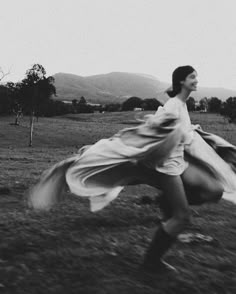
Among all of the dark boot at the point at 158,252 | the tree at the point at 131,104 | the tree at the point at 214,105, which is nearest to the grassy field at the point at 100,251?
the dark boot at the point at 158,252

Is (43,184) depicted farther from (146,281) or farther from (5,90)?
(5,90)

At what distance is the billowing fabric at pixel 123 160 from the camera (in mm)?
4742

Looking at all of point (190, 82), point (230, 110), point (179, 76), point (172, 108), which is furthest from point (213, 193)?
point (230, 110)

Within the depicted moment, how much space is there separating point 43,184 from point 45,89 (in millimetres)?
45511

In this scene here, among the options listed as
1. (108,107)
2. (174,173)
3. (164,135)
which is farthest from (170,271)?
(108,107)

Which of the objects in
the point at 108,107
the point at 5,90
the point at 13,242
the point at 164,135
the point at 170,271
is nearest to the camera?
the point at 164,135

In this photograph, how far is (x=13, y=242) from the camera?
5.82 m

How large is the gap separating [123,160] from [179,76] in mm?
1182

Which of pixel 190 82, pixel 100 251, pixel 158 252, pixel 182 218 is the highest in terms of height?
pixel 190 82

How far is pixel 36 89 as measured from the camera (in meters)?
49.7

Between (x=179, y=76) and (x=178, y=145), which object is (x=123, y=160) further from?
(x=179, y=76)

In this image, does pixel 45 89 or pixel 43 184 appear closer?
pixel 43 184

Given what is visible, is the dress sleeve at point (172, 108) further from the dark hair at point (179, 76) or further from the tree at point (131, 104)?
the tree at point (131, 104)

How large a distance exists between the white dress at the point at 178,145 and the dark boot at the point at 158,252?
25.5 inches
